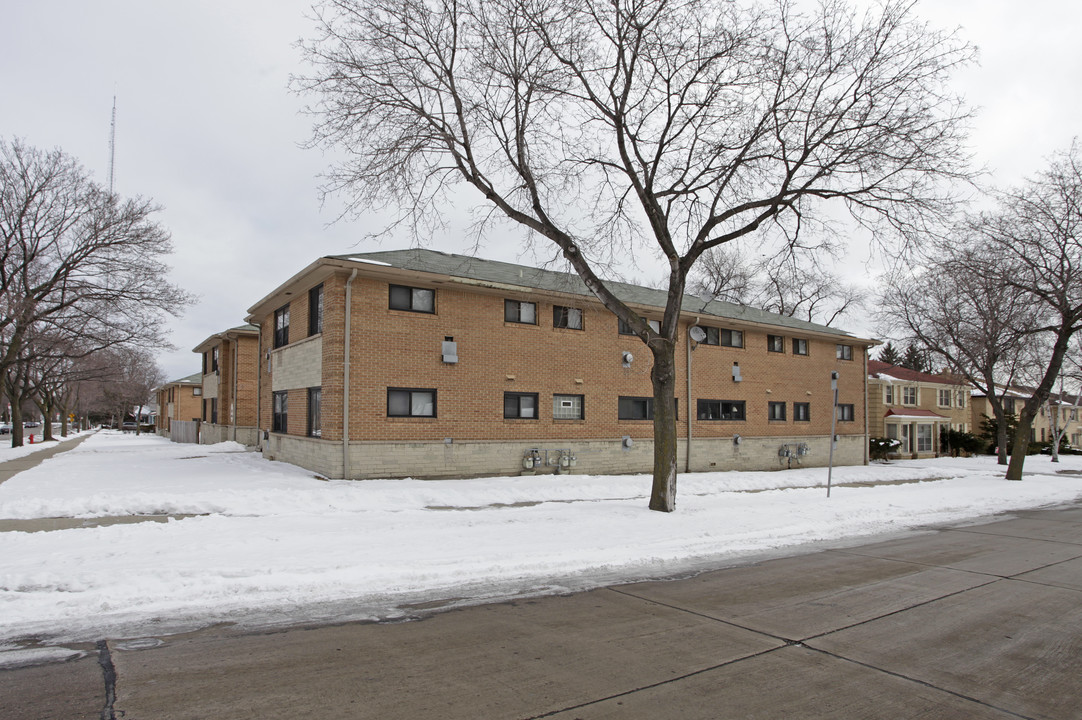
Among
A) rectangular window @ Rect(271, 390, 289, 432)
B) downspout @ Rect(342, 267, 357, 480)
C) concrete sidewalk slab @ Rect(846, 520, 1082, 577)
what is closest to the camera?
concrete sidewalk slab @ Rect(846, 520, 1082, 577)

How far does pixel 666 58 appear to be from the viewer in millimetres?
13203

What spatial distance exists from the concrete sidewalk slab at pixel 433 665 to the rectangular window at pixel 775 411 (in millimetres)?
20842

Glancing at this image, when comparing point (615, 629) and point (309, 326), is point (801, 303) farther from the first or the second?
point (615, 629)

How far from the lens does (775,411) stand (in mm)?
26422

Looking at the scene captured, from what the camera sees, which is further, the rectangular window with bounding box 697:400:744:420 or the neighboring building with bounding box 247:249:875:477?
the rectangular window with bounding box 697:400:744:420

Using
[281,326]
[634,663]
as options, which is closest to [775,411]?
[281,326]

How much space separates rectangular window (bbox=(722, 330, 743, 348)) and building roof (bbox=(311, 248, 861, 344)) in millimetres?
582

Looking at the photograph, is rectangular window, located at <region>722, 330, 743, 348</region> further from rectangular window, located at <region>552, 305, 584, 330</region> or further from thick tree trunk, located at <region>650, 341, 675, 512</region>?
thick tree trunk, located at <region>650, 341, 675, 512</region>

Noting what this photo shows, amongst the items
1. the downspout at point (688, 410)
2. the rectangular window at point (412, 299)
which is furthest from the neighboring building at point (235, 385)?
the downspout at point (688, 410)

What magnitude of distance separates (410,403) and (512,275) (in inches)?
222

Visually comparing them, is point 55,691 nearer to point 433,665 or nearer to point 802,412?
point 433,665

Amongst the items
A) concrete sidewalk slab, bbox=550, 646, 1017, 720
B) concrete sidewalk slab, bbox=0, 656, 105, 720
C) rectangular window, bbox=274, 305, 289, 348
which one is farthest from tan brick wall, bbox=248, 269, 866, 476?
concrete sidewalk slab, bbox=550, 646, 1017, 720

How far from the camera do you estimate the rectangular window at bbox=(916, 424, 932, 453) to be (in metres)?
41.4

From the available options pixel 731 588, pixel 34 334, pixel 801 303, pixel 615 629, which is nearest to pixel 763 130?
pixel 731 588
